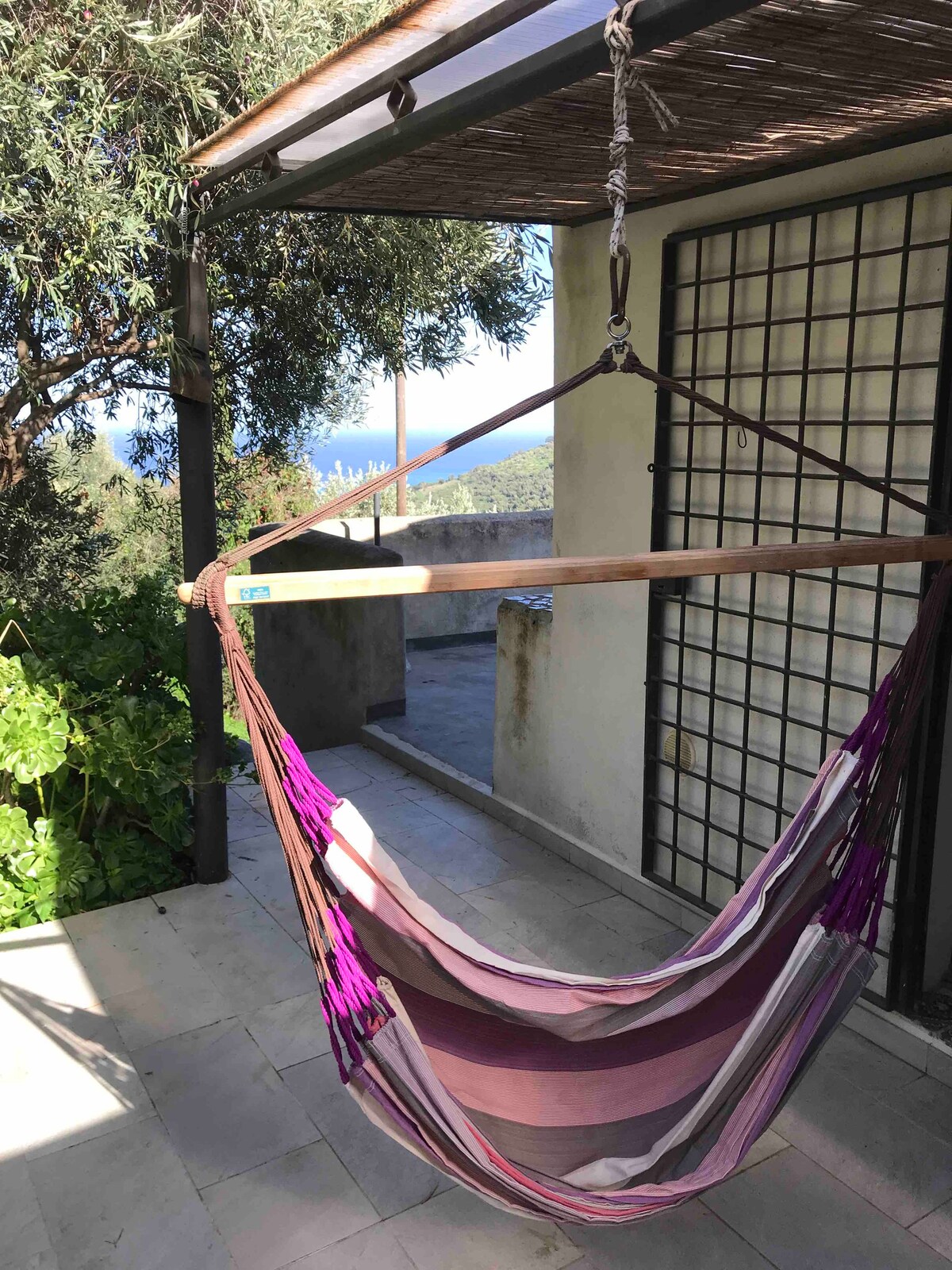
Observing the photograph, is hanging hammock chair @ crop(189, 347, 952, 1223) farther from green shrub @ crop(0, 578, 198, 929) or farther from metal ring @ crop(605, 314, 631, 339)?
green shrub @ crop(0, 578, 198, 929)

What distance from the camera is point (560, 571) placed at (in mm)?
1684

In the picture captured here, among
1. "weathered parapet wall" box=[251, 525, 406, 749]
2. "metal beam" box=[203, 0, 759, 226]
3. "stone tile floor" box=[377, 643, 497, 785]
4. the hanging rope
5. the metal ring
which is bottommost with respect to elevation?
"stone tile floor" box=[377, 643, 497, 785]

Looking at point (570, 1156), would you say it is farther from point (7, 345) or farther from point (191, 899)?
point (7, 345)

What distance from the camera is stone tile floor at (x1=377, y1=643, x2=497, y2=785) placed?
4.82 meters

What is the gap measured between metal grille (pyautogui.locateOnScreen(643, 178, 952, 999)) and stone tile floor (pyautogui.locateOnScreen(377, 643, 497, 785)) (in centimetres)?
142

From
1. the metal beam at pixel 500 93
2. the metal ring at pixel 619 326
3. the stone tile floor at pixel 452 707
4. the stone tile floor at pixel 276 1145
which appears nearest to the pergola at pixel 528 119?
the metal beam at pixel 500 93

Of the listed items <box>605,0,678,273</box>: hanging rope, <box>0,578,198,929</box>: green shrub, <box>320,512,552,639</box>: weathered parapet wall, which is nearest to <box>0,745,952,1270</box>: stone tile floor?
<box>0,578,198,929</box>: green shrub

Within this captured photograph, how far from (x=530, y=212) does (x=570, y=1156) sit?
2.76m

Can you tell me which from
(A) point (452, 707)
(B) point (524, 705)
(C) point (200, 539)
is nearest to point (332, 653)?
(A) point (452, 707)

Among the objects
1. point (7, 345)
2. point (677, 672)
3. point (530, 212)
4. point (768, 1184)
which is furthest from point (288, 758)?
point (7, 345)

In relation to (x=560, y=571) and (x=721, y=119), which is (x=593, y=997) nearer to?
(x=560, y=571)

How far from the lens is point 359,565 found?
5.08 meters

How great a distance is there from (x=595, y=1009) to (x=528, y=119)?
1.78 m

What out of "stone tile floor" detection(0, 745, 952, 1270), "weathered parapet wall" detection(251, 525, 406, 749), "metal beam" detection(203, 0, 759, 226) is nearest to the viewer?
"metal beam" detection(203, 0, 759, 226)
